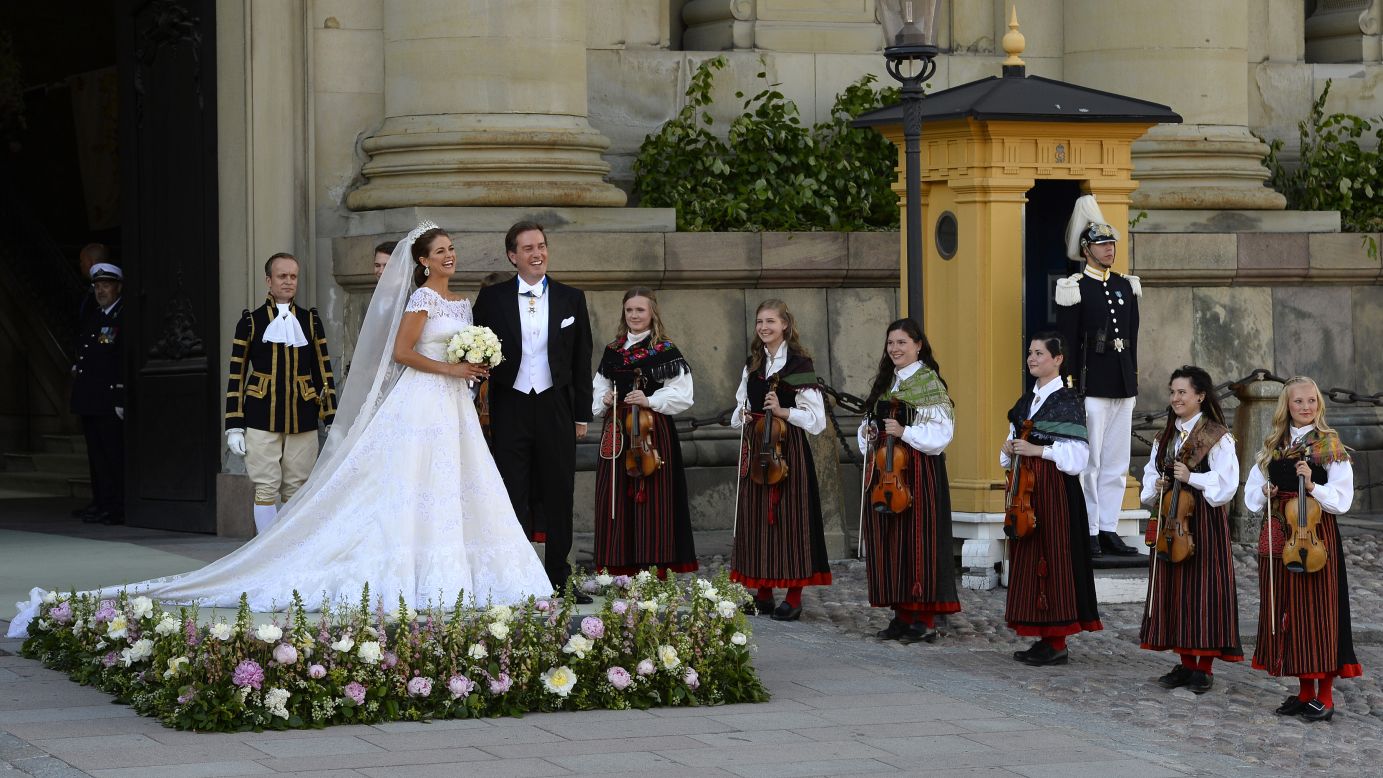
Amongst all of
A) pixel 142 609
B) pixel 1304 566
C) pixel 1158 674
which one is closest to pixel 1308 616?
pixel 1304 566

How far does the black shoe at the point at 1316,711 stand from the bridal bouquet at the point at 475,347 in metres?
3.41

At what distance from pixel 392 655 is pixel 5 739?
1.29 meters

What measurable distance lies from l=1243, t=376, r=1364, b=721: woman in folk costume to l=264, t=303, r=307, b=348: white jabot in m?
5.10

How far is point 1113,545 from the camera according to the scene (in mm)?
11922

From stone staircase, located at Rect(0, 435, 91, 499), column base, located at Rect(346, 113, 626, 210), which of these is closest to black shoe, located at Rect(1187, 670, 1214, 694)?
column base, located at Rect(346, 113, 626, 210)

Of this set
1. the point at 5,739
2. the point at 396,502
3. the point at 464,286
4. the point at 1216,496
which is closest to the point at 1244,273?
the point at 464,286

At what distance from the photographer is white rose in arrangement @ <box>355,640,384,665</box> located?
7.67 metres

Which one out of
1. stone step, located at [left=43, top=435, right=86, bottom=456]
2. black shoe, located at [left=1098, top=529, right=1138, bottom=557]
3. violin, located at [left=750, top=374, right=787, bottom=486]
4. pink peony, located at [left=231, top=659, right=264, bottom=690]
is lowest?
pink peony, located at [left=231, top=659, right=264, bottom=690]

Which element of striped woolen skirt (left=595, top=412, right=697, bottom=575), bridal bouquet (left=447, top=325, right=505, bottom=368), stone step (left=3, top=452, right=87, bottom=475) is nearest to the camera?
bridal bouquet (left=447, top=325, right=505, bottom=368)

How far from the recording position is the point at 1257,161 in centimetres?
1558

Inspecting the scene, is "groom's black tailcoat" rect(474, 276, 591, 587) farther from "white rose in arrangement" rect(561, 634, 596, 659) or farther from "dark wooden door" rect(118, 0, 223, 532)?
"dark wooden door" rect(118, 0, 223, 532)

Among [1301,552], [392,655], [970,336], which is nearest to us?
[392,655]

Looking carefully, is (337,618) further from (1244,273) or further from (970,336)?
(1244,273)

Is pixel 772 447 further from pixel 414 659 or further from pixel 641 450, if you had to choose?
pixel 414 659
